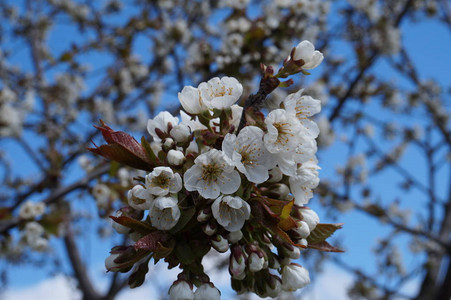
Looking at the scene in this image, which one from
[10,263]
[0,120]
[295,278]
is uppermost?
[0,120]

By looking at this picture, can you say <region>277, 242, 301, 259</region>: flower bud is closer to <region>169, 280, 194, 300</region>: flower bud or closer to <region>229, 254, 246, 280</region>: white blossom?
<region>229, 254, 246, 280</region>: white blossom

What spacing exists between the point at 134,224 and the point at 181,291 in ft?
0.85

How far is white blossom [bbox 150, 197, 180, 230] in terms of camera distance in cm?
110

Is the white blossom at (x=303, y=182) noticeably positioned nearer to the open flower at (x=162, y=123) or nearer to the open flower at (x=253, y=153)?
the open flower at (x=253, y=153)

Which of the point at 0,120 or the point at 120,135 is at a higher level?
the point at 0,120

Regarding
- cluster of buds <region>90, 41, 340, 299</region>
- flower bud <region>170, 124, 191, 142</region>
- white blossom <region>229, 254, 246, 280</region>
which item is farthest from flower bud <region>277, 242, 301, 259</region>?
flower bud <region>170, 124, 191, 142</region>

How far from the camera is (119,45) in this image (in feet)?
17.0

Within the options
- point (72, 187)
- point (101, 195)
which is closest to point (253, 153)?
point (101, 195)

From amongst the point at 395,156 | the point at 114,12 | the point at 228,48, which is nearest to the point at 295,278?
the point at 228,48

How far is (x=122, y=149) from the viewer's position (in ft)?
4.01

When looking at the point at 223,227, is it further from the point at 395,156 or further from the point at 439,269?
the point at 395,156

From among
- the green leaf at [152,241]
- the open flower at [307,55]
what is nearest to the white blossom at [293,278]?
the green leaf at [152,241]

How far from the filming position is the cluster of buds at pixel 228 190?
3.72 ft

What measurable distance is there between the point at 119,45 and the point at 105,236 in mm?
3915
